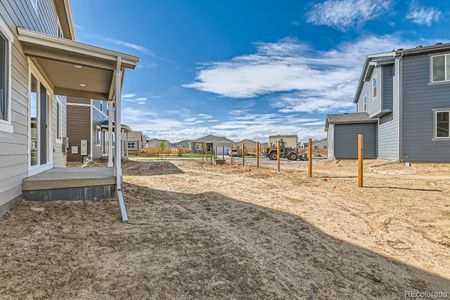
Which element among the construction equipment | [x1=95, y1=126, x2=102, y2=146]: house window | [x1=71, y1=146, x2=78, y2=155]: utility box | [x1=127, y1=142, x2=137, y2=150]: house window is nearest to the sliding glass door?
[x1=71, y1=146, x2=78, y2=155]: utility box

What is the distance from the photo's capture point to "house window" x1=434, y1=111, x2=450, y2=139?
11453 millimetres

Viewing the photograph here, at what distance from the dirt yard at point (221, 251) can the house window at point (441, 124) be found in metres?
8.51

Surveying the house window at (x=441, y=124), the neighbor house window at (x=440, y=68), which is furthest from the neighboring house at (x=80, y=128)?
the neighbor house window at (x=440, y=68)

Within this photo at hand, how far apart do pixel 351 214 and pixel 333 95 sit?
25.7 m

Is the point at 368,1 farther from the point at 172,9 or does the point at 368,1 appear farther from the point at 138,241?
the point at 138,241

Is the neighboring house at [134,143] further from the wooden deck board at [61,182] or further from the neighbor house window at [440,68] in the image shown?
the neighbor house window at [440,68]

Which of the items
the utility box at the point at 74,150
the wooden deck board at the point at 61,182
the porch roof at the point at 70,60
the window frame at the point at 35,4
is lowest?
the wooden deck board at the point at 61,182

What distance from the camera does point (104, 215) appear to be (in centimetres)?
384

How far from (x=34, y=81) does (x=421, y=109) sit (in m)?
15.6

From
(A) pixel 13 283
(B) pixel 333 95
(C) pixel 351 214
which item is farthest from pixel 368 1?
(B) pixel 333 95

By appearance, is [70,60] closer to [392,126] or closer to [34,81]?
[34,81]

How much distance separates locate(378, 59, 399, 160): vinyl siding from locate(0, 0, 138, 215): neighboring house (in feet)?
43.8

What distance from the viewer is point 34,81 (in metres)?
5.37

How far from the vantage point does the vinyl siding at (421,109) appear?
11.4 m
